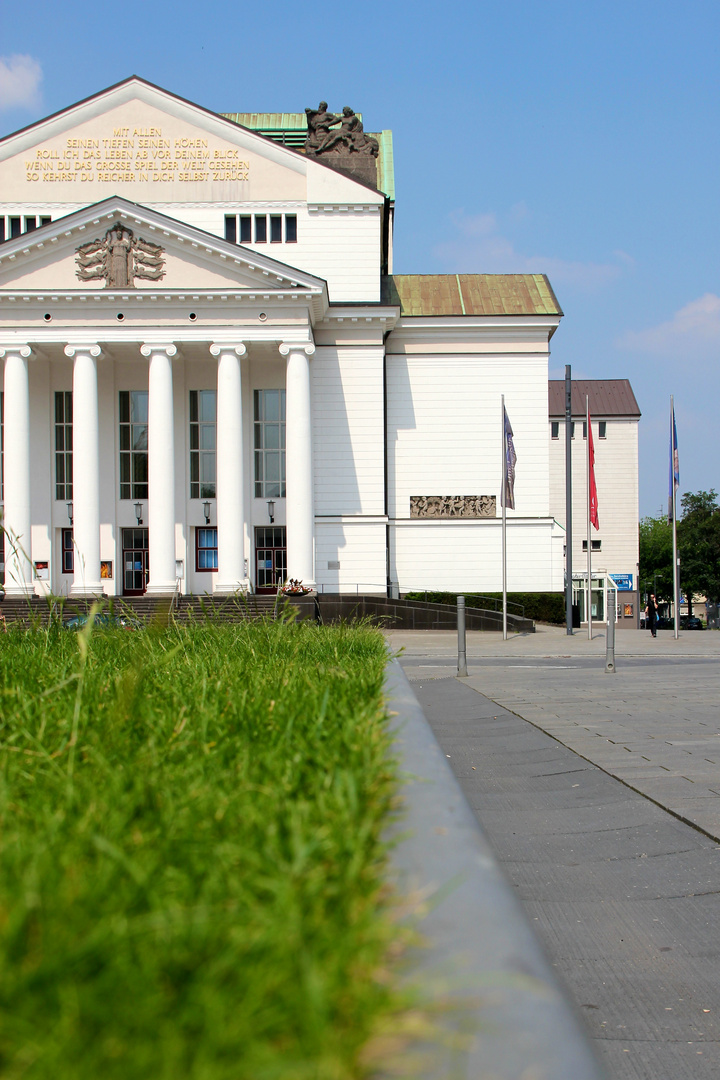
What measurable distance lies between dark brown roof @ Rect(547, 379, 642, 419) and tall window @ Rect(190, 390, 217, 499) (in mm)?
35788

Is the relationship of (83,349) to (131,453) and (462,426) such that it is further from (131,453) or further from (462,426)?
(462,426)

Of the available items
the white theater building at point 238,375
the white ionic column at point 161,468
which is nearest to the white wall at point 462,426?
the white theater building at point 238,375

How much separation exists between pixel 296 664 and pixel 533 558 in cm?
4027

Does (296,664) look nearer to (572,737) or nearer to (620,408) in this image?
(572,737)

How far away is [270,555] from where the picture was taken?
42469mm

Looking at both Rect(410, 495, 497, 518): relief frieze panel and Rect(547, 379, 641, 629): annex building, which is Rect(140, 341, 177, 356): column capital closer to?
Rect(410, 495, 497, 518): relief frieze panel

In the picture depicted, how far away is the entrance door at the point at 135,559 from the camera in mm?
42188

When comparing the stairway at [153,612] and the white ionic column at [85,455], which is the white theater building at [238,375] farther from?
the stairway at [153,612]

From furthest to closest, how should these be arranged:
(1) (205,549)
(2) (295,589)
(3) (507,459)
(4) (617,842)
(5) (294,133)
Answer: (5) (294,133) → (1) (205,549) → (2) (295,589) → (3) (507,459) → (4) (617,842)

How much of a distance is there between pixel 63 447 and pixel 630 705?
→ 35.1 m

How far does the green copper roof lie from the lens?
56938 mm

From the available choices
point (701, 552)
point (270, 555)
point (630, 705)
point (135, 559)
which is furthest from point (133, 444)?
point (701, 552)

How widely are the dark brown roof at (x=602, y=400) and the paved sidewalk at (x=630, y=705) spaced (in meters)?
46.9

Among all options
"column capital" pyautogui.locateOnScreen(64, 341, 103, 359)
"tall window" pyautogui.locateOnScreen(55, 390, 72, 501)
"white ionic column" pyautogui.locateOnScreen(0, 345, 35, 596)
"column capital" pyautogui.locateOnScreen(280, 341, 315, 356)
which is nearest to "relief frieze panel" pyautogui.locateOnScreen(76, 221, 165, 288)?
"column capital" pyautogui.locateOnScreen(64, 341, 103, 359)
